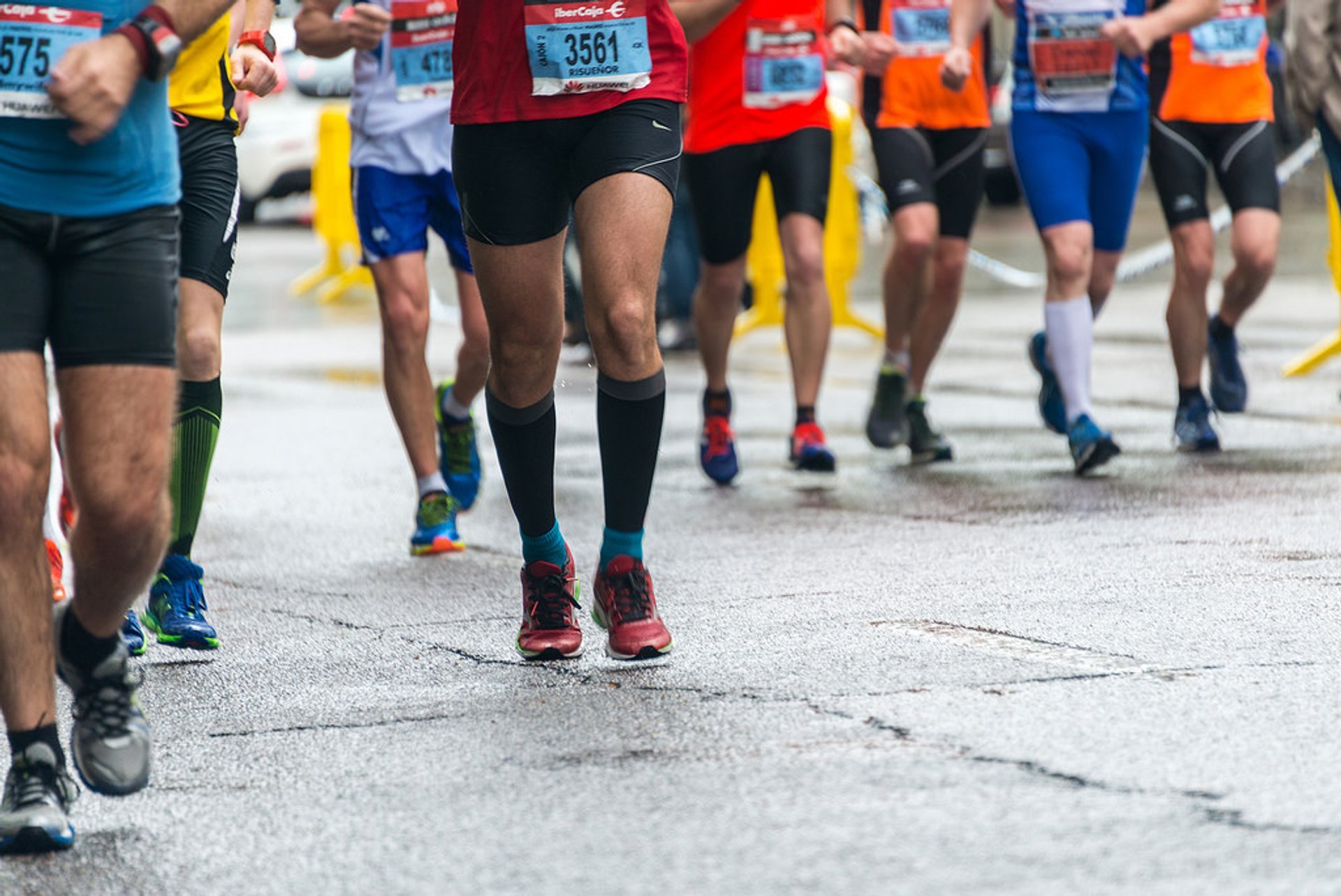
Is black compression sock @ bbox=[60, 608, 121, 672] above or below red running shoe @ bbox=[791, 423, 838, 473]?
above

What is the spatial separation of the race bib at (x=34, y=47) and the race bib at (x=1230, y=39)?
5693mm

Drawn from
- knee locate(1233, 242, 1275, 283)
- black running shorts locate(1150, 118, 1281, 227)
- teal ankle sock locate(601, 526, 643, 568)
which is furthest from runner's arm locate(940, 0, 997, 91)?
teal ankle sock locate(601, 526, 643, 568)

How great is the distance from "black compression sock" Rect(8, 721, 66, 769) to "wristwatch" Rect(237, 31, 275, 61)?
7.63 ft

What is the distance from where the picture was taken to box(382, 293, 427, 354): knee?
266 inches

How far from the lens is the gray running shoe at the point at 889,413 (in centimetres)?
870

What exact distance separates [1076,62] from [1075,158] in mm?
334

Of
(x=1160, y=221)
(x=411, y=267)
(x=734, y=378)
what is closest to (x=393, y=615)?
(x=411, y=267)

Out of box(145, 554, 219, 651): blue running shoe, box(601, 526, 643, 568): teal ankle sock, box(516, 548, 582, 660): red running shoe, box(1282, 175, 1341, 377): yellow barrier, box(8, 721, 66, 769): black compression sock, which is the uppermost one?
box(8, 721, 66, 769): black compression sock

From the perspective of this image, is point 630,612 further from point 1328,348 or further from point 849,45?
point 1328,348

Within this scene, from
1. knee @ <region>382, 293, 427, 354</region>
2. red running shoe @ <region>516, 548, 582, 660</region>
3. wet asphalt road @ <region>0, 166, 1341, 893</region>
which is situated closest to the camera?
wet asphalt road @ <region>0, 166, 1341, 893</region>

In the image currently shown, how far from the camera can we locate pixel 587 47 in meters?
4.72

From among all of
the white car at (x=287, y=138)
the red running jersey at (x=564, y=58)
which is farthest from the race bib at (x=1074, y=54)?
the white car at (x=287, y=138)

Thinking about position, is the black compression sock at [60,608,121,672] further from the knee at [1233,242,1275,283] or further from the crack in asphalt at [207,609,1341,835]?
the knee at [1233,242,1275,283]

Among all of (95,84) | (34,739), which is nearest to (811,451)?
(34,739)
